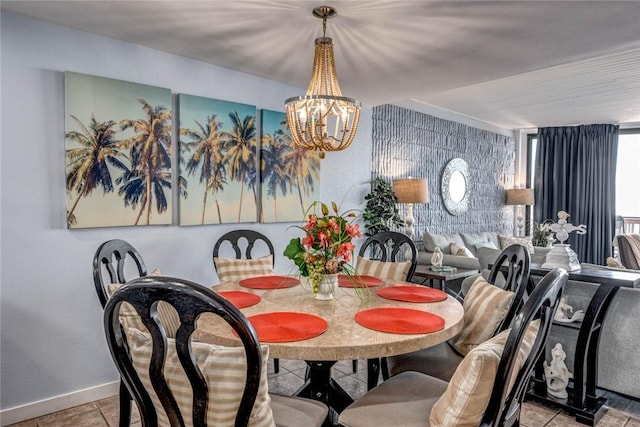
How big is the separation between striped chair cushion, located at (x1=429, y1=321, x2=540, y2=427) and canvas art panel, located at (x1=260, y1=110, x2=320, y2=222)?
2.48 metres

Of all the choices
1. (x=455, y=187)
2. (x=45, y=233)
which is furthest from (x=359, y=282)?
(x=455, y=187)

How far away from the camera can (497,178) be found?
7141 millimetres

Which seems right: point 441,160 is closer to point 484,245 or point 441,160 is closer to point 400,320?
point 484,245

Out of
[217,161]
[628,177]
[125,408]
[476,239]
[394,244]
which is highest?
[628,177]

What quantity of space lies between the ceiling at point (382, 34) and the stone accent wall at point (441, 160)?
115 cm

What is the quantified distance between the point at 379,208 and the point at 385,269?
180cm

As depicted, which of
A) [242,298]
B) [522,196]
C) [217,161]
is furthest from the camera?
[522,196]

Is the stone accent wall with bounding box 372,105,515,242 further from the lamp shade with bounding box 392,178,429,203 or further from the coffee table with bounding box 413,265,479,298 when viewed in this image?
the coffee table with bounding box 413,265,479,298

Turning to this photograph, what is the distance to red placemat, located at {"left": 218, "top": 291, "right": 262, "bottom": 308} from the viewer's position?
1926 millimetres

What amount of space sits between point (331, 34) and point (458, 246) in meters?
3.31

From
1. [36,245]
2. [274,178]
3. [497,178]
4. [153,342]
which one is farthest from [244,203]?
[497,178]

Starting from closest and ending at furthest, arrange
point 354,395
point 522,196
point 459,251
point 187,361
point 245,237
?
point 187,361, point 354,395, point 245,237, point 459,251, point 522,196

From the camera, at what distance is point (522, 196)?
701 cm

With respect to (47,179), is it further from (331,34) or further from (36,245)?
(331,34)
